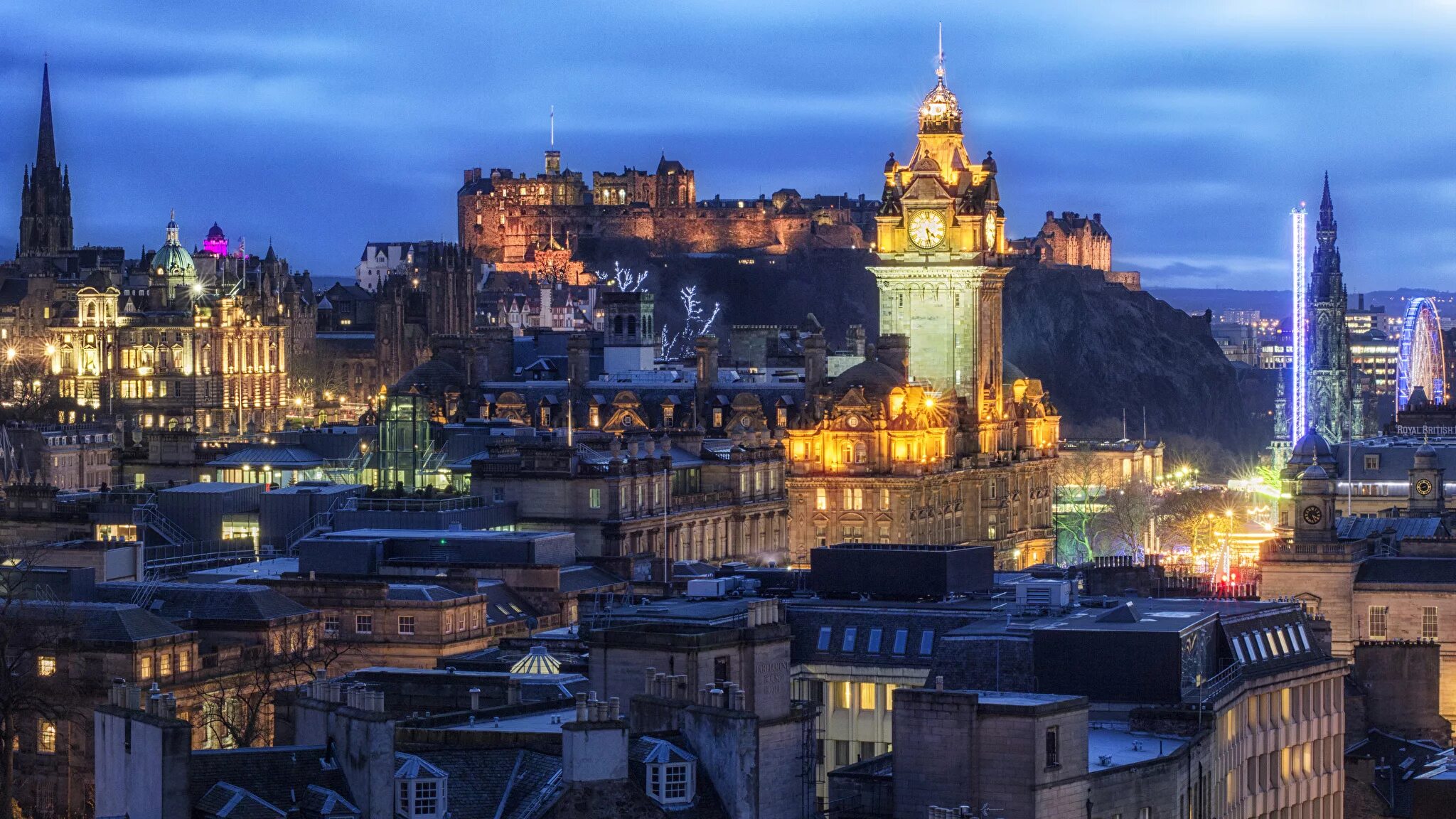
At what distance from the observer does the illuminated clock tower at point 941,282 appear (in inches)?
7249

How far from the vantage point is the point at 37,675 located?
3408 inches

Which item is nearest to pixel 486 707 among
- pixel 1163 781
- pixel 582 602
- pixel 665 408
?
pixel 1163 781

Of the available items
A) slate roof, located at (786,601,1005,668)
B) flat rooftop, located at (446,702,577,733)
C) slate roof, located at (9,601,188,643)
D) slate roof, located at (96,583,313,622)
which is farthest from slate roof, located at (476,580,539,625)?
flat rooftop, located at (446,702,577,733)

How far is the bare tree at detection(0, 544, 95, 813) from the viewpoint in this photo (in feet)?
273

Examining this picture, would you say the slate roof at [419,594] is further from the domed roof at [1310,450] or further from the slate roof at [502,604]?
the domed roof at [1310,450]

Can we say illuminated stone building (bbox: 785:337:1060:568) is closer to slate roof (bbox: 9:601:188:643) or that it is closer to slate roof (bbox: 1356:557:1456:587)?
slate roof (bbox: 1356:557:1456:587)

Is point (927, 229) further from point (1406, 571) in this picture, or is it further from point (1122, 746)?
point (1122, 746)

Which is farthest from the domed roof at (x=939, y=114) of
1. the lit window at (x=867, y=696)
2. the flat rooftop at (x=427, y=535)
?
the lit window at (x=867, y=696)

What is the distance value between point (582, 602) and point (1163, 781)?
112 feet

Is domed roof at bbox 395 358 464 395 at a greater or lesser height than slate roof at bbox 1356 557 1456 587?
greater

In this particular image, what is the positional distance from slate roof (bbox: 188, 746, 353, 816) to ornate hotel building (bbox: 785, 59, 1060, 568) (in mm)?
102122

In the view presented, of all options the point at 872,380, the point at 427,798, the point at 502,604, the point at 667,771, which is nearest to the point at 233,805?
the point at 427,798

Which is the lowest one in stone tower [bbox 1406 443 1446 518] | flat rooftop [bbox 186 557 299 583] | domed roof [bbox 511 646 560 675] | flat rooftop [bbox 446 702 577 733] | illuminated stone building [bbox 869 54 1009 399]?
flat rooftop [bbox 446 702 577 733]

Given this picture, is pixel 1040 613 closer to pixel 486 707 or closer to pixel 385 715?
pixel 486 707
